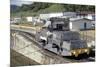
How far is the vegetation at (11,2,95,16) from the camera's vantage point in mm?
1600

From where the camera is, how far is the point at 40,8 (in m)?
1.66

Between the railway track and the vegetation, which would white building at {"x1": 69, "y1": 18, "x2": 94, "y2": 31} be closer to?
the vegetation

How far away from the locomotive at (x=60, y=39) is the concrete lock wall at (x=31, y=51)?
7 cm

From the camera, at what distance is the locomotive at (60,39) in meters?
1.68

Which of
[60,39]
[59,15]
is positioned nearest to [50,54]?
[60,39]

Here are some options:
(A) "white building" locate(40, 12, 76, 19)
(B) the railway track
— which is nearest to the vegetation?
(A) "white building" locate(40, 12, 76, 19)

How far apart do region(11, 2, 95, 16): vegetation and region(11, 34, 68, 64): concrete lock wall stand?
21cm

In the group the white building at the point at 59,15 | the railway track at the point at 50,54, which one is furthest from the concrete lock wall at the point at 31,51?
the white building at the point at 59,15

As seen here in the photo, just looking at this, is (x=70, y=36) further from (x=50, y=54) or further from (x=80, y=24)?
(x=50, y=54)

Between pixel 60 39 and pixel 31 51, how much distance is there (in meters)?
0.29

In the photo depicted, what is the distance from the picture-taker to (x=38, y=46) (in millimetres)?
1656
